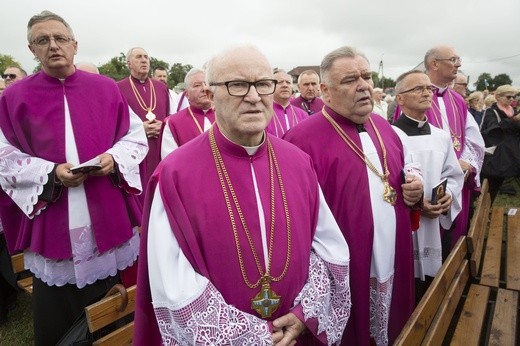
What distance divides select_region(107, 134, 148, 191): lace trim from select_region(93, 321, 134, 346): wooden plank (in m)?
0.99

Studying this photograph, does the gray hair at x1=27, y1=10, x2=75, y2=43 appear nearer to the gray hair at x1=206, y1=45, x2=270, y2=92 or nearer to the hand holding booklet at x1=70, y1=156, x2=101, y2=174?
the hand holding booklet at x1=70, y1=156, x2=101, y2=174

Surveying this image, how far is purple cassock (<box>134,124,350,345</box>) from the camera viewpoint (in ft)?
5.08

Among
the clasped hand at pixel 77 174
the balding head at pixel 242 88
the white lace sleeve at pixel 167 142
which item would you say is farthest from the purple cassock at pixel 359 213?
the white lace sleeve at pixel 167 142

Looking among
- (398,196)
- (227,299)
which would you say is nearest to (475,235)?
(398,196)

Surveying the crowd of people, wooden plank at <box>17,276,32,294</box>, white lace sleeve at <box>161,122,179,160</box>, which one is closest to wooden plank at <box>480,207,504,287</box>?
the crowd of people

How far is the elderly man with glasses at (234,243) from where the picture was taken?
156 centimetres

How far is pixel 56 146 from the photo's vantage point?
2.50 metres

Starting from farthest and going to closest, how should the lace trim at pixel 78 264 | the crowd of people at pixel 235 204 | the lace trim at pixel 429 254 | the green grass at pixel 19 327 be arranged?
the green grass at pixel 19 327 → the lace trim at pixel 429 254 → the lace trim at pixel 78 264 → the crowd of people at pixel 235 204

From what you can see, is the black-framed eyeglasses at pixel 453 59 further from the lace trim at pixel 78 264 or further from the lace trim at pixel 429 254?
the lace trim at pixel 78 264

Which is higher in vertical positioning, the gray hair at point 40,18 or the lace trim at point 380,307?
the gray hair at point 40,18

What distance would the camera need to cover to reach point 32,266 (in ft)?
8.68

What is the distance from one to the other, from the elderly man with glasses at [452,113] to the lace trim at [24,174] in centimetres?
370

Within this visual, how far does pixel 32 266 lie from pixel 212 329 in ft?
5.99

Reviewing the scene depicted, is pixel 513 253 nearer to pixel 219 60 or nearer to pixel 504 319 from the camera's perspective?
pixel 504 319
